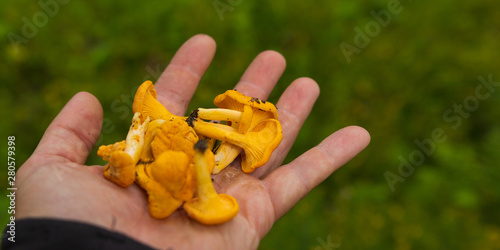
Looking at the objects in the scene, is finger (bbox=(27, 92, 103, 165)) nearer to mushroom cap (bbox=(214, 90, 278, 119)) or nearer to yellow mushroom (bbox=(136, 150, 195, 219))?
yellow mushroom (bbox=(136, 150, 195, 219))

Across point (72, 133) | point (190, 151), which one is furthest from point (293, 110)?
point (72, 133)

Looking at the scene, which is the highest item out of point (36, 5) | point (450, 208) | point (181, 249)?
point (36, 5)

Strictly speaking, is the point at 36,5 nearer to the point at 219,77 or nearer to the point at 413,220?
the point at 219,77

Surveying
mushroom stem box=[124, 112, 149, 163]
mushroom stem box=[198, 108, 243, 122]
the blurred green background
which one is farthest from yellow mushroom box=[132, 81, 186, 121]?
the blurred green background

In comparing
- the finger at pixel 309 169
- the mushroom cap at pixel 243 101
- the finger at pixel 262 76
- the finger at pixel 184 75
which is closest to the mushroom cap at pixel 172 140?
the mushroom cap at pixel 243 101

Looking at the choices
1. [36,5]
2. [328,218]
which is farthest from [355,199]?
[36,5]

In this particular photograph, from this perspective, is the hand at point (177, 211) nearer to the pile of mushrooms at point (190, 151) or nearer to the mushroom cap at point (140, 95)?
the pile of mushrooms at point (190, 151)
